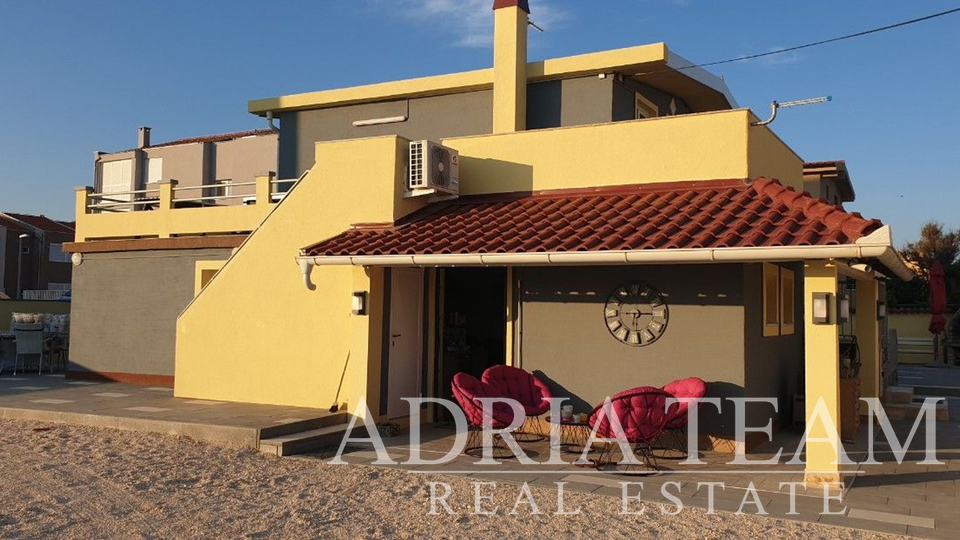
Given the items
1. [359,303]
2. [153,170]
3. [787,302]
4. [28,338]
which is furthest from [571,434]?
[153,170]

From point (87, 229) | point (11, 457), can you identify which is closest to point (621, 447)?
point (11, 457)

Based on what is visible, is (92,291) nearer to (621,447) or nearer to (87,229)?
(87,229)

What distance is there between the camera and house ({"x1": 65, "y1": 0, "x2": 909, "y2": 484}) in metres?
8.55

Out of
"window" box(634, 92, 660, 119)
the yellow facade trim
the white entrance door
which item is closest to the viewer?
the white entrance door

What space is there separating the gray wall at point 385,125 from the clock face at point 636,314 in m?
6.12

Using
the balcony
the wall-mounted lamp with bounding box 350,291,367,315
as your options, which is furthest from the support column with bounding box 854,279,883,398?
the balcony

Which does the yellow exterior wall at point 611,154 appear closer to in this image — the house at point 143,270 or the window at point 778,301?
the window at point 778,301

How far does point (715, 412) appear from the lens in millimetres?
9375

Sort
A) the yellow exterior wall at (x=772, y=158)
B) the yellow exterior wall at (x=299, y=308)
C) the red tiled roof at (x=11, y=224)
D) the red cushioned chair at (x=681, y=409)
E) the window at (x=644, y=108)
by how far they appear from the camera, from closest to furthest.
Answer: the red cushioned chair at (x=681, y=409) < the yellow exterior wall at (x=772, y=158) < the yellow exterior wall at (x=299, y=308) < the window at (x=644, y=108) < the red tiled roof at (x=11, y=224)

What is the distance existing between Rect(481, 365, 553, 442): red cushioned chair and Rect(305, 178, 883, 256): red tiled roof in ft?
5.51

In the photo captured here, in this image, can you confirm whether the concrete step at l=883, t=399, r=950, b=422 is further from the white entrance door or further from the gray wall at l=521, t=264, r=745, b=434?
the white entrance door

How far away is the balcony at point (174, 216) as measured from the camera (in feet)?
47.8

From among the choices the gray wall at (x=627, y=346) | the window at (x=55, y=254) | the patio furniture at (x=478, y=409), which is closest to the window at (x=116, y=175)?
the window at (x=55, y=254)

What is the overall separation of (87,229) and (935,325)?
Answer: 2365 centimetres
